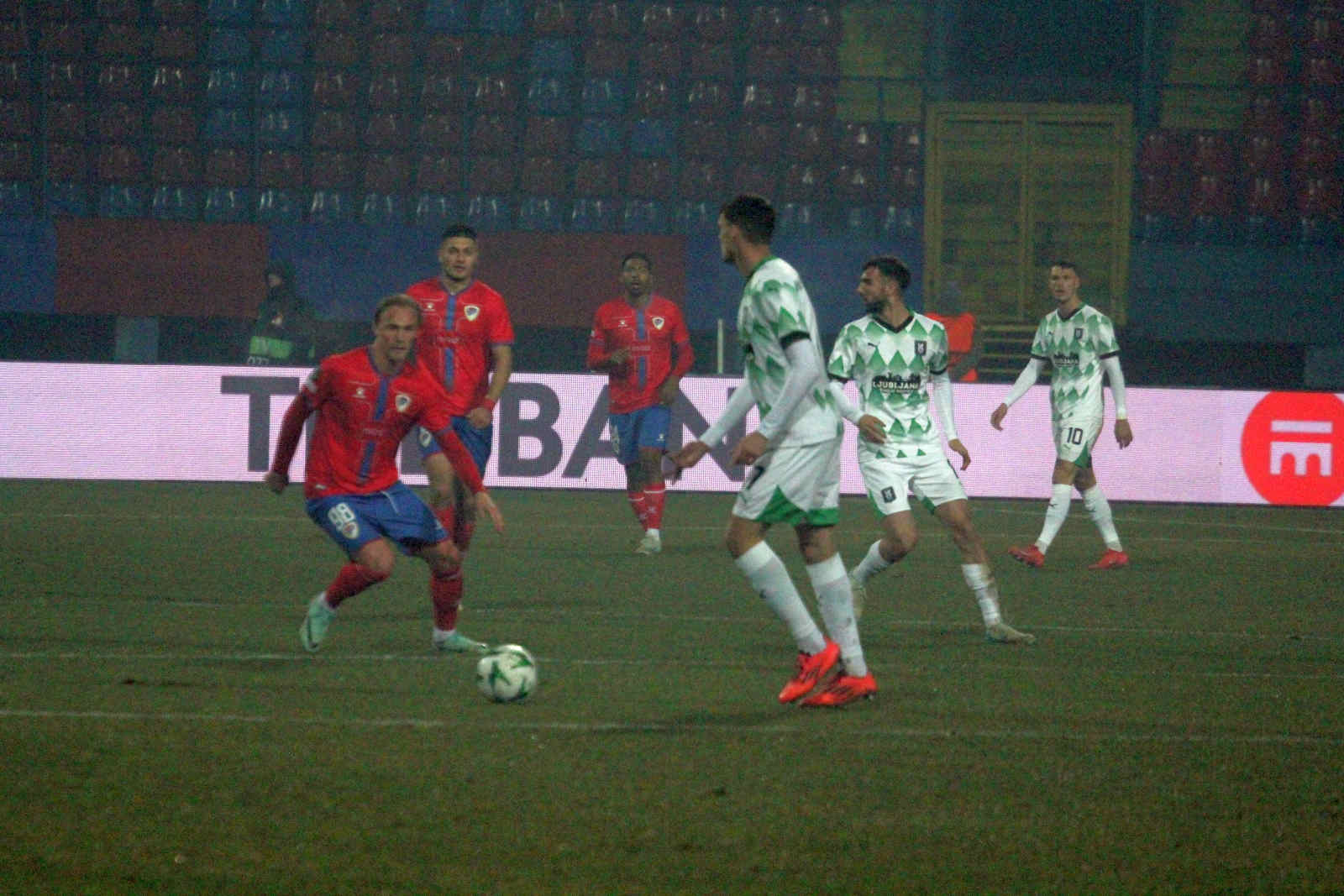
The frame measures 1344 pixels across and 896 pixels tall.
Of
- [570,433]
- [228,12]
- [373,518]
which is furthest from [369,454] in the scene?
[228,12]

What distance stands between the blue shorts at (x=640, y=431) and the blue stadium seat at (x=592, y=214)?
1119 cm

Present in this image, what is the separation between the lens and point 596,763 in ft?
17.7

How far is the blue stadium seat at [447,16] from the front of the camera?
25.7 m

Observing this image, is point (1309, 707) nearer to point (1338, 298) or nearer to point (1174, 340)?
point (1174, 340)

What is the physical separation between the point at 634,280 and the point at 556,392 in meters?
4.80

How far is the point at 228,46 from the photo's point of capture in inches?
998

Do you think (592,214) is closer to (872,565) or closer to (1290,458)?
(1290,458)

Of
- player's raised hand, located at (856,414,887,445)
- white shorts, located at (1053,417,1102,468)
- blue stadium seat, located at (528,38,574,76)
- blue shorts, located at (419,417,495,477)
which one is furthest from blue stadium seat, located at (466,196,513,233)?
player's raised hand, located at (856,414,887,445)

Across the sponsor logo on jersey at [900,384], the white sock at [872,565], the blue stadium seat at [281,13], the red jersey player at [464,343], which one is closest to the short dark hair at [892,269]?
the sponsor logo on jersey at [900,384]

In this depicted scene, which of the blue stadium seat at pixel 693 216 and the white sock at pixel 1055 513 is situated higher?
the blue stadium seat at pixel 693 216

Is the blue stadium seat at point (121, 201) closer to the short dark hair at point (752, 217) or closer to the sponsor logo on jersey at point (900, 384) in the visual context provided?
the sponsor logo on jersey at point (900, 384)

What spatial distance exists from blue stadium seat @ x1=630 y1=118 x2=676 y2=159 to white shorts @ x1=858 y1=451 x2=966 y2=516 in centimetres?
1679

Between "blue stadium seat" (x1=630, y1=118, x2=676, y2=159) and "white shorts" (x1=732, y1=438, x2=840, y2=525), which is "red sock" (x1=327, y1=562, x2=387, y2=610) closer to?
"white shorts" (x1=732, y1=438, x2=840, y2=525)

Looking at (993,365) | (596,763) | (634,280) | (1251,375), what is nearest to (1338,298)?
(1251,375)
